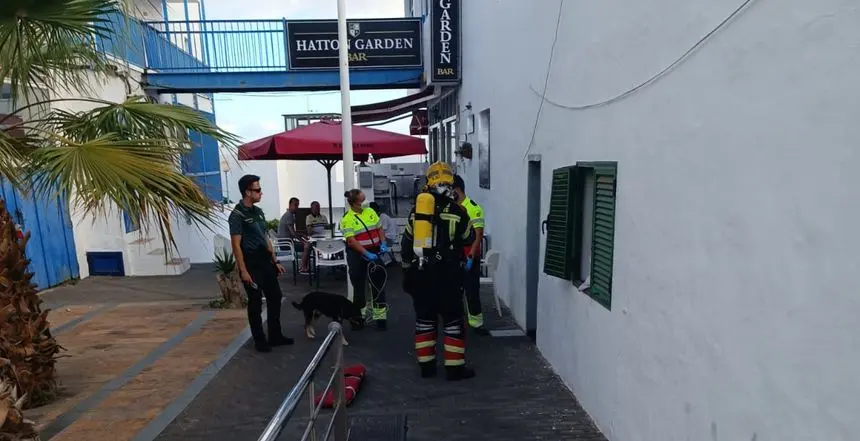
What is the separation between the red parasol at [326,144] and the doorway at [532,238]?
11.2 ft

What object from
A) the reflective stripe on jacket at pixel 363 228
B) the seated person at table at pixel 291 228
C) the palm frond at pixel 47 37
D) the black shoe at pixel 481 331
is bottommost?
the black shoe at pixel 481 331

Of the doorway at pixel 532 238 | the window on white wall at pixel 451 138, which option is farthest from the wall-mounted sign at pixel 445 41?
the doorway at pixel 532 238

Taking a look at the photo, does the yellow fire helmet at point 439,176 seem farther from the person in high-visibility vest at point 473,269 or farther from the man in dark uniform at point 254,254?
the man in dark uniform at point 254,254

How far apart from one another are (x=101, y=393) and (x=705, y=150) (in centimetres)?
500

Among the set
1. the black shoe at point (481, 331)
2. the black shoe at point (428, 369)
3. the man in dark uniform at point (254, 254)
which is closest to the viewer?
the black shoe at point (428, 369)

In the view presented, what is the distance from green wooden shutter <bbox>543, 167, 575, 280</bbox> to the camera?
13.5 feet

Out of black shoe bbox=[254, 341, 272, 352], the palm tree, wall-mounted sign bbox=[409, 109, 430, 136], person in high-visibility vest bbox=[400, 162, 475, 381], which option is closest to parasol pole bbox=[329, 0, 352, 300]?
black shoe bbox=[254, 341, 272, 352]

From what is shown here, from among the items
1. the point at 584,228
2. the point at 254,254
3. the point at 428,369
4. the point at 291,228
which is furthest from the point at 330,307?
the point at 291,228

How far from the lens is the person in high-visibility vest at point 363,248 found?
5.95m

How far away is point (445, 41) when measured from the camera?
31.3ft

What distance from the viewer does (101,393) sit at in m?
4.58

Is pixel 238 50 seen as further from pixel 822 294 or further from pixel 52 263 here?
pixel 822 294

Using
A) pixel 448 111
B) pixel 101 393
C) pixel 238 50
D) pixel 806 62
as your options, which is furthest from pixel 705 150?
pixel 238 50

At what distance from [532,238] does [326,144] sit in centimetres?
372
